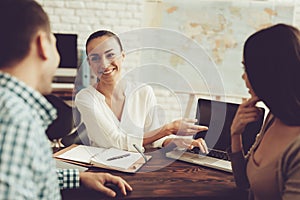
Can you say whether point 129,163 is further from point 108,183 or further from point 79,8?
point 79,8

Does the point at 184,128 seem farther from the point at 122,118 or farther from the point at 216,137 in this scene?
the point at 122,118

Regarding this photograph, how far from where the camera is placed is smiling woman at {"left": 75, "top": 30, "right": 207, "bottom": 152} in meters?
1.77

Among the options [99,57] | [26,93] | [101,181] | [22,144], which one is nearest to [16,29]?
[26,93]

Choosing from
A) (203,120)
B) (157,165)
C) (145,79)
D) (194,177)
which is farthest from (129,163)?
(145,79)

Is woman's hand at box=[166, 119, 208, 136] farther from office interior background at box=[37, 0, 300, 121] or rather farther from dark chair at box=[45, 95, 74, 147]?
office interior background at box=[37, 0, 300, 121]

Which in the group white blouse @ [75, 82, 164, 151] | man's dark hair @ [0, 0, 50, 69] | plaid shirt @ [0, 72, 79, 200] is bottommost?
white blouse @ [75, 82, 164, 151]

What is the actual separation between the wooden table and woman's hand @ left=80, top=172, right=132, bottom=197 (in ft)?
0.06

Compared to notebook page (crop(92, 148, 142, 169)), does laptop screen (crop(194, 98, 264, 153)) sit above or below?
above

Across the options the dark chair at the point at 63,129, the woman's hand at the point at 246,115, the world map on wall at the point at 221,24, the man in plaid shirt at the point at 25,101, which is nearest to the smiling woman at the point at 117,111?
the woman's hand at the point at 246,115

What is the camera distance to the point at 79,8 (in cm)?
396

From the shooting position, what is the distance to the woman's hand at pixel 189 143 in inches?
66.6

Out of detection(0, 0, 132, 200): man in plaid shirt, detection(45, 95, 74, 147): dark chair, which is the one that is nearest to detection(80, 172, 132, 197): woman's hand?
detection(0, 0, 132, 200): man in plaid shirt

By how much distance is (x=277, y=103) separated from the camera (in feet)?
4.09

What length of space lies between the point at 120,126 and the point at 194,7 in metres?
2.51
